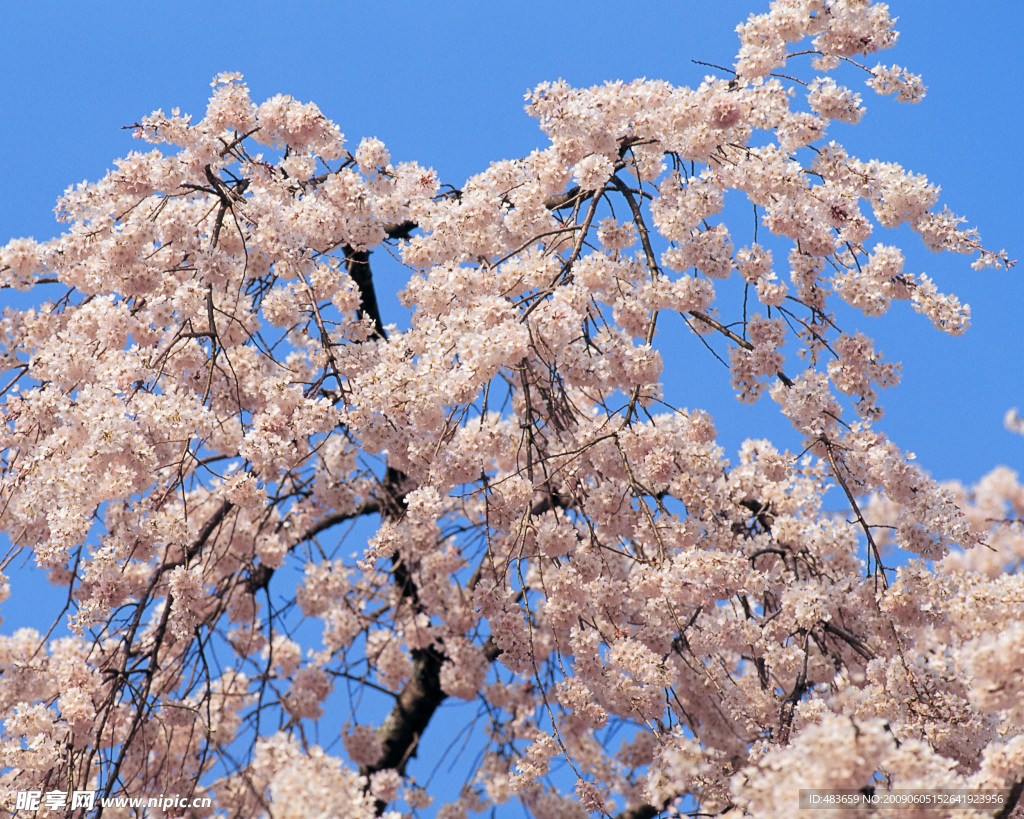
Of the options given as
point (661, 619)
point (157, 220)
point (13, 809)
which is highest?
point (157, 220)

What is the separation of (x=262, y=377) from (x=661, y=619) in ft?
7.50

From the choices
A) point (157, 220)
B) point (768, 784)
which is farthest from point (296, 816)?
point (157, 220)

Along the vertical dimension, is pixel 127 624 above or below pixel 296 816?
above

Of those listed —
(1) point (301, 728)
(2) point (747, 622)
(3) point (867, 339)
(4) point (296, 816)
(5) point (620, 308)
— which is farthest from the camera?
(1) point (301, 728)

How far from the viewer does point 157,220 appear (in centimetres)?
471

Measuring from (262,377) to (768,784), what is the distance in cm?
321

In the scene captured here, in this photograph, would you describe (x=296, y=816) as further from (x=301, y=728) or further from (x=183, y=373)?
→ (x=301, y=728)

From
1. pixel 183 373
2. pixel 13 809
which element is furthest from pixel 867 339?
pixel 13 809

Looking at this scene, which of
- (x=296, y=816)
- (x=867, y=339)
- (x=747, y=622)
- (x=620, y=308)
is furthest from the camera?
(x=747, y=622)

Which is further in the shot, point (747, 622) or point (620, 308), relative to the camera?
point (747, 622)

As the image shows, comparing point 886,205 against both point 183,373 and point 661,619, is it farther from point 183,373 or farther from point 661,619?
point 183,373

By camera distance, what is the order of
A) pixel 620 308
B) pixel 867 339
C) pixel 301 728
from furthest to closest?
pixel 301 728 → pixel 867 339 → pixel 620 308

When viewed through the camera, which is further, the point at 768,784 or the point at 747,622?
the point at 747,622

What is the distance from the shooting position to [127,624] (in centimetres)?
498
